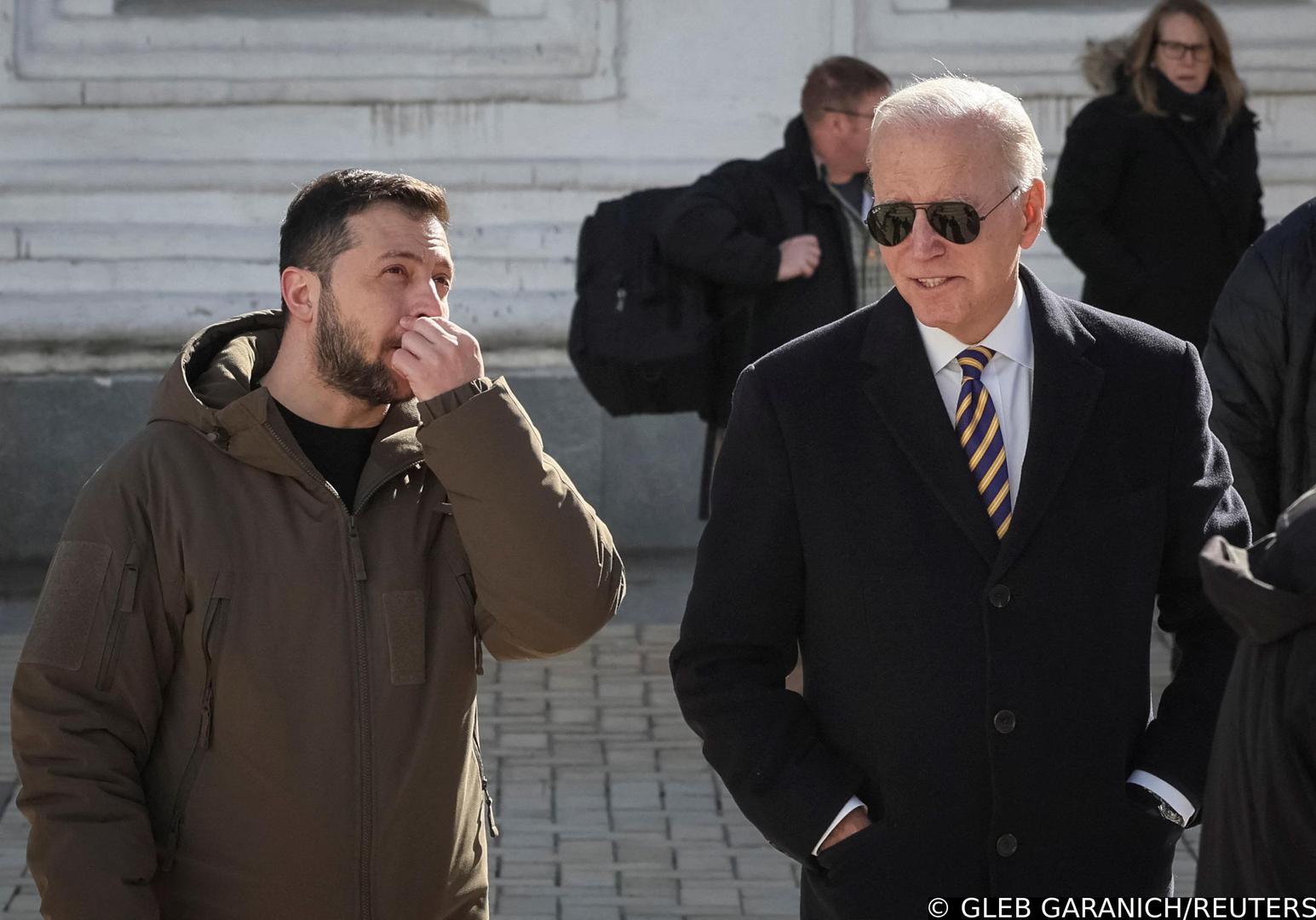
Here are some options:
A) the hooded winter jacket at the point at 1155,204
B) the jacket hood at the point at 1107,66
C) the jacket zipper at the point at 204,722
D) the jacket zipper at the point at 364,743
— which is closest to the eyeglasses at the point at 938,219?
the jacket zipper at the point at 364,743

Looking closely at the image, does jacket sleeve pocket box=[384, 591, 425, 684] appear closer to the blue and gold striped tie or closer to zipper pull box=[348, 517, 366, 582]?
zipper pull box=[348, 517, 366, 582]

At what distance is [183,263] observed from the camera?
847 cm

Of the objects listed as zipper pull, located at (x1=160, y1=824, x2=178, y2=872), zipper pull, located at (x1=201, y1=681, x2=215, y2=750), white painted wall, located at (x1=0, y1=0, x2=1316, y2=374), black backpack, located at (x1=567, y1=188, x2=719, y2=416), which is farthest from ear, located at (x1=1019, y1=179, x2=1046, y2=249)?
white painted wall, located at (x1=0, y1=0, x2=1316, y2=374)

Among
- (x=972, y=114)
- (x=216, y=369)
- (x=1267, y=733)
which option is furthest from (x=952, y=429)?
(x=216, y=369)

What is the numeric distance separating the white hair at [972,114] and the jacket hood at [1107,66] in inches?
170

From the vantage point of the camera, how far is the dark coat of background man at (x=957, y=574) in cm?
263

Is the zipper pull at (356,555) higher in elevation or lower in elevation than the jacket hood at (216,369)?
lower

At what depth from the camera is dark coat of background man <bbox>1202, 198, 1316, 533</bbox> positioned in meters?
4.12

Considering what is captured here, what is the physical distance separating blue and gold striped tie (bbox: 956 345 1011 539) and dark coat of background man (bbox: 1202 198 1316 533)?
151 centimetres

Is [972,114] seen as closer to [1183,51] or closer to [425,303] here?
[425,303]

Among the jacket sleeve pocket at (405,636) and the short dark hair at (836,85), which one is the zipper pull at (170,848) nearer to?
the jacket sleeve pocket at (405,636)

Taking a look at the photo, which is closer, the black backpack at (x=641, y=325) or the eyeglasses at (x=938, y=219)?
the eyeglasses at (x=938, y=219)

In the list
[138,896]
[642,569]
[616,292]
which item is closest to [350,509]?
[138,896]

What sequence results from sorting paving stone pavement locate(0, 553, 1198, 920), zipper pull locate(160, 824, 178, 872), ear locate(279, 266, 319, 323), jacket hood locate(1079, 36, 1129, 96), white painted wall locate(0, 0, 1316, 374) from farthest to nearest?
white painted wall locate(0, 0, 1316, 374) < jacket hood locate(1079, 36, 1129, 96) < paving stone pavement locate(0, 553, 1198, 920) < ear locate(279, 266, 319, 323) < zipper pull locate(160, 824, 178, 872)
